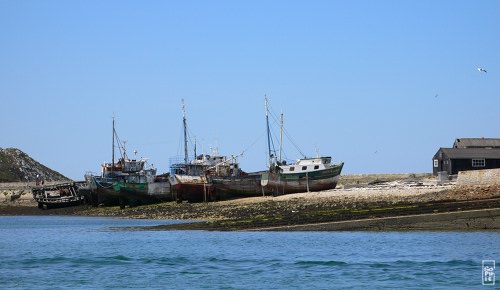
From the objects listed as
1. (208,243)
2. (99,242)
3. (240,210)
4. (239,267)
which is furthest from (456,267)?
(240,210)

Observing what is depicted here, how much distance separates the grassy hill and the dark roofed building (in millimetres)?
81839

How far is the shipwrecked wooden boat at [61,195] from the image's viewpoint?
326 ft

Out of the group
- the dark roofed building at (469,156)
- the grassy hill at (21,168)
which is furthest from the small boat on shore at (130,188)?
the grassy hill at (21,168)

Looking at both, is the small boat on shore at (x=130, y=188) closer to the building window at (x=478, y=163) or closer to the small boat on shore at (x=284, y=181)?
the small boat on shore at (x=284, y=181)

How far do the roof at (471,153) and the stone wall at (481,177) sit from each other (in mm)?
30665

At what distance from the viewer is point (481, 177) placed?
53.9m

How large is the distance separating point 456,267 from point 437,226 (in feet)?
34.6

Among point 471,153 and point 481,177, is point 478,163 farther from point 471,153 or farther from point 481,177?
point 481,177

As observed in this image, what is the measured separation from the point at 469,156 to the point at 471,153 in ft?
3.09

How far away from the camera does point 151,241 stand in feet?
153

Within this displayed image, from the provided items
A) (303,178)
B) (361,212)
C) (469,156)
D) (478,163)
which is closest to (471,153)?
(469,156)

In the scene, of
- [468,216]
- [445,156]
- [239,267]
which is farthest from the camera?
[445,156]

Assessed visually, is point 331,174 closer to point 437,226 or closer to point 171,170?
point 171,170

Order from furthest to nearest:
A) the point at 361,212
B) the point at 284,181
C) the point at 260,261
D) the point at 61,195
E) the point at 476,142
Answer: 1. the point at 61,195
2. the point at 476,142
3. the point at 284,181
4. the point at 361,212
5. the point at 260,261
